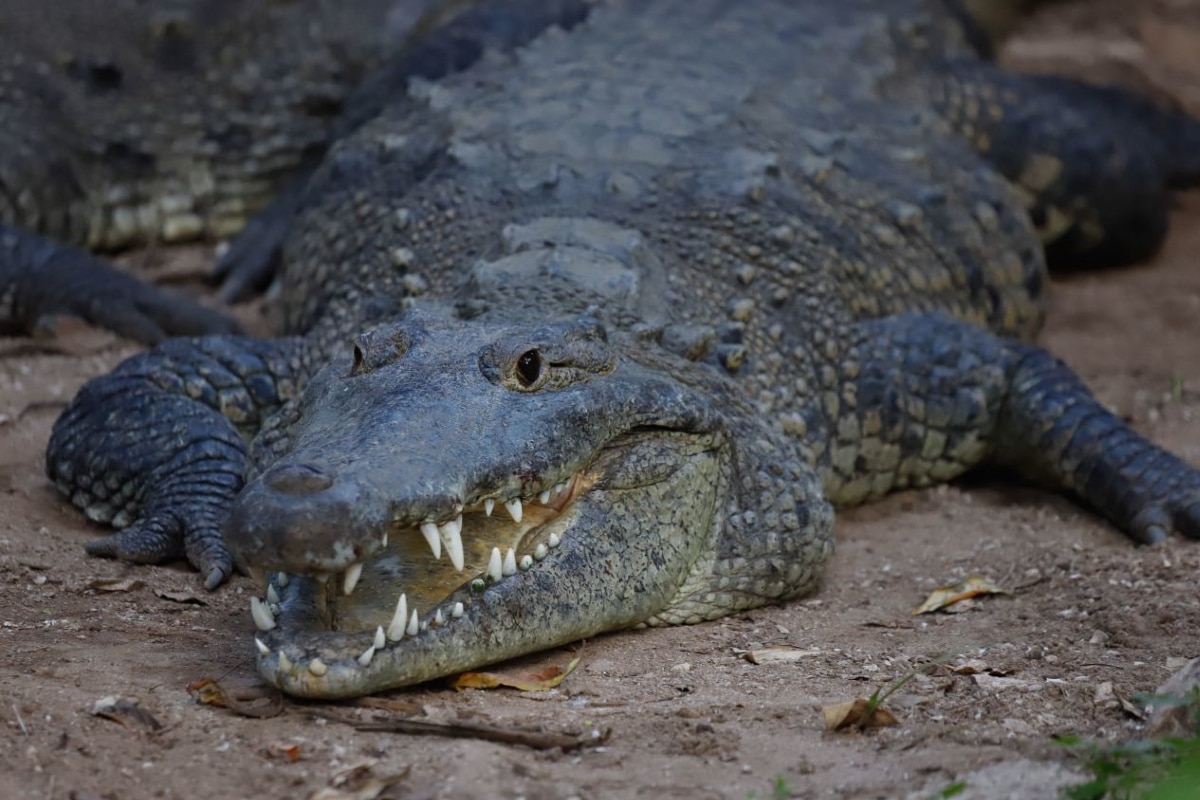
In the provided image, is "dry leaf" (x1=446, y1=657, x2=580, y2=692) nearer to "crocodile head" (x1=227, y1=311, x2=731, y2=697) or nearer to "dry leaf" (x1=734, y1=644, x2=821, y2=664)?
"crocodile head" (x1=227, y1=311, x2=731, y2=697)

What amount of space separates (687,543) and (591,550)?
39 cm

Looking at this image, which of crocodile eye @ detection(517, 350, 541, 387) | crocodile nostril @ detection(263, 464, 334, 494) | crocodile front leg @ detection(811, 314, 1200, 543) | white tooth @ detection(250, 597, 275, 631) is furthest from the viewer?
crocodile front leg @ detection(811, 314, 1200, 543)

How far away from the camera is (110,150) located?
7191 mm

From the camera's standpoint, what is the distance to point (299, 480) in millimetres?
2990

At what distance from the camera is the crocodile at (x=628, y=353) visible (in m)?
3.32

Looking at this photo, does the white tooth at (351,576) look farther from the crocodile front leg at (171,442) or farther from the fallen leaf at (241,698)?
the crocodile front leg at (171,442)

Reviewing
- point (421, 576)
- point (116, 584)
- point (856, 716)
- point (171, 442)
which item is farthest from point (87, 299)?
point (856, 716)

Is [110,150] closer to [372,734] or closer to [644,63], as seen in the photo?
[644,63]

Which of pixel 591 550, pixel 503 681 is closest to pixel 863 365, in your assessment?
pixel 591 550

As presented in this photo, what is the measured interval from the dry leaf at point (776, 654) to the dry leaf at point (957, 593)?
46cm

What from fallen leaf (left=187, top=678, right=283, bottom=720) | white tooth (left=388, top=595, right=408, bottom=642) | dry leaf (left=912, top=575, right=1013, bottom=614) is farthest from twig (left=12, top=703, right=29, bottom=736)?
dry leaf (left=912, top=575, right=1013, bottom=614)

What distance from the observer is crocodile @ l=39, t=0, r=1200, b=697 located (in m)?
3.32

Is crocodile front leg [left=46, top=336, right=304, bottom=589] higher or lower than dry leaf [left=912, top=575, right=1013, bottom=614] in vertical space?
higher

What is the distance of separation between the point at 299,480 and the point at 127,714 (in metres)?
0.55
